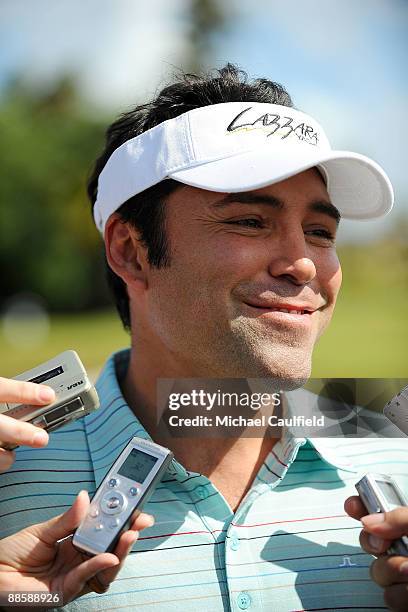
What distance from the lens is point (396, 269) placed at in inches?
689

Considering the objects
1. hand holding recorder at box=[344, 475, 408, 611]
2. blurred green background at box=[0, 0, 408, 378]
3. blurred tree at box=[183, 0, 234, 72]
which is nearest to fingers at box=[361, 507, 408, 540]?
hand holding recorder at box=[344, 475, 408, 611]

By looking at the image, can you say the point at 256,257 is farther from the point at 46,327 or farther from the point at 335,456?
the point at 46,327

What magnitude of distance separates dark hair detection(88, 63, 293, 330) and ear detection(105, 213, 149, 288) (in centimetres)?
2

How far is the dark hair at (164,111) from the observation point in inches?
72.6

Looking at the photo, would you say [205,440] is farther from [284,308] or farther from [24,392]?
[24,392]

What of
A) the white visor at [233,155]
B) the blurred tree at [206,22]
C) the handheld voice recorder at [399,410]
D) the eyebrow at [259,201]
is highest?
the blurred tree at [206,22]

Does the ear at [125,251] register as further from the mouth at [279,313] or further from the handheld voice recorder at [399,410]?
the handheld voice recorder at [399,410]

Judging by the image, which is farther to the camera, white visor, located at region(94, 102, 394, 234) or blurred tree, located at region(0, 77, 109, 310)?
blurred tree, located at region(0, 77, 109, 310)

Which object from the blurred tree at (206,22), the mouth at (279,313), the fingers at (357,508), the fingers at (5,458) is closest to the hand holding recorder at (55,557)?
the fingers at (5,458)

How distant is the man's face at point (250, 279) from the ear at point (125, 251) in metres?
0.11

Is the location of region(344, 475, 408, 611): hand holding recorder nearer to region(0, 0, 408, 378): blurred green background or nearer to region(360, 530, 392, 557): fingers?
region(360, 530, 392, 557): fingers

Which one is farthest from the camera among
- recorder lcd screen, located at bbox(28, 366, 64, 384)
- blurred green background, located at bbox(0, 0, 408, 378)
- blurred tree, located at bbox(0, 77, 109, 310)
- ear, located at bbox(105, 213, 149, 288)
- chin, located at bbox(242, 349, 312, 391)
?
blurred tree, located at bbox(0, 77, 109, 310)

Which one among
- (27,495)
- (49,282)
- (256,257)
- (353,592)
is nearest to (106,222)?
(256,257)

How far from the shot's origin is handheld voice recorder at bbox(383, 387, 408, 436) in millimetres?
1540
